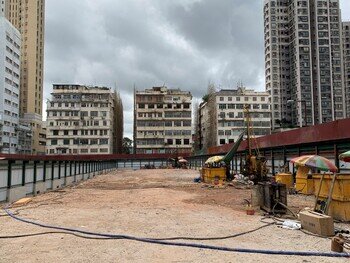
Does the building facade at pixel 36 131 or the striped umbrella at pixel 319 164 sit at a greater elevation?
the building facade at pixel 36 131

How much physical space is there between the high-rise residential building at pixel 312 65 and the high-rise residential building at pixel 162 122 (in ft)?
103

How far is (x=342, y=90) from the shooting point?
12706 centimetres

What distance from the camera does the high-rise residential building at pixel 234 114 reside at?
120 metres

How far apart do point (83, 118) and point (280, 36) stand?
243 feet

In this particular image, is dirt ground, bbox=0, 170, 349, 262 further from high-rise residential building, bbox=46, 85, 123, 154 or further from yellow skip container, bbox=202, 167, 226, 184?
high-rise residential building, bbox=46, 85, 123, 154

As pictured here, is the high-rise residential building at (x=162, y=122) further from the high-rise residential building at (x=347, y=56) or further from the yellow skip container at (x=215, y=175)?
the yellow skip container at (x=215, y=175)

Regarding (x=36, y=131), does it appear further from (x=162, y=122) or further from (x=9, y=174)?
(x=9, y=174)

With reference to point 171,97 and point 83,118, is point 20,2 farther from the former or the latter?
point 171,97

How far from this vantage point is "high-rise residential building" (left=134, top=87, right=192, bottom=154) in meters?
121

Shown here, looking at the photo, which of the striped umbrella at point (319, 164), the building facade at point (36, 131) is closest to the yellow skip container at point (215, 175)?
the striped umbrella at point (319, 164)

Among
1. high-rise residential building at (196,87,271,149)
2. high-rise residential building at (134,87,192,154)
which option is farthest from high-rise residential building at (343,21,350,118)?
high-rise residential building at (134,87,192,154)

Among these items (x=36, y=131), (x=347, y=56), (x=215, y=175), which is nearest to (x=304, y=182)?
(x=215, y=175)

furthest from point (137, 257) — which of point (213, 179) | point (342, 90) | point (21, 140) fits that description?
point (342, 90)

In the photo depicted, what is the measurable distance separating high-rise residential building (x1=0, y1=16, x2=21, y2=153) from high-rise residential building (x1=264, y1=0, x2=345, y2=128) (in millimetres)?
84490
